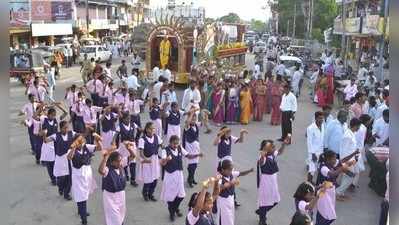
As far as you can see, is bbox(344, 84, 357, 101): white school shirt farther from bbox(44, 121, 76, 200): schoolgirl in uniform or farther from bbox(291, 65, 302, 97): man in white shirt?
bbox(44, 121, 76, 200): schoolgirl in uniform

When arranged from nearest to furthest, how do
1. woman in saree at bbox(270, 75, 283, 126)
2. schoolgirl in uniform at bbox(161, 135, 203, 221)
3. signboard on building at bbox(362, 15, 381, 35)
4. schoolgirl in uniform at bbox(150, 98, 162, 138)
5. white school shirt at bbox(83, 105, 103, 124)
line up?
schoolgirl in uniform at bbox(161, 135, 203, 221), schoolgirl in uniform at bbox(150, 98, 162, 138), white school shirt at bbox(83, 105, 103, 124), woman in saree at bbox(270, 75, 283, 126), signboard on building at bbox(362, 15, 381, 35)

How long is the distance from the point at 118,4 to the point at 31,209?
5484cm

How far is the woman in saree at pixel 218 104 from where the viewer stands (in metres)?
13.9

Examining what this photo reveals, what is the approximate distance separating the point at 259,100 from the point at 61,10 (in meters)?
25.3


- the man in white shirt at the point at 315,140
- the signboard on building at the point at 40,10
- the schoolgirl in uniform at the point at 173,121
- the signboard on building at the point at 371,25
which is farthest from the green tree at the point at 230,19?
the man in white shirt at the point at 315,140

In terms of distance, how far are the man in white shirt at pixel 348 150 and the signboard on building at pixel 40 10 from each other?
90.0 feet

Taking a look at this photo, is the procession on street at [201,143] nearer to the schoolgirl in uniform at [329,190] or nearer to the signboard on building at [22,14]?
the schoolgirl in uniform at [329,190]

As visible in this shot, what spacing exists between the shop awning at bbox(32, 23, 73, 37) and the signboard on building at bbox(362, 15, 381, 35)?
1921 cm

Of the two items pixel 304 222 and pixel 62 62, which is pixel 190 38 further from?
pixel 304 222

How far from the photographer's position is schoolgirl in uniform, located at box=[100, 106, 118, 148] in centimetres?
965

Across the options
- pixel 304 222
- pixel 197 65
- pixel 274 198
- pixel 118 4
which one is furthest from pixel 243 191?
pixel 118 4

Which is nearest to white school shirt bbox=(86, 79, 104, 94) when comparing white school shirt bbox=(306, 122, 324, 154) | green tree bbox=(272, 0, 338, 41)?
white school shirt bbox=(306, 122, 324, 154)

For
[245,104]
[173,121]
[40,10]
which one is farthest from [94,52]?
[173,121]

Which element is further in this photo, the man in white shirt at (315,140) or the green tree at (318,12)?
the green tree at (318,12)
